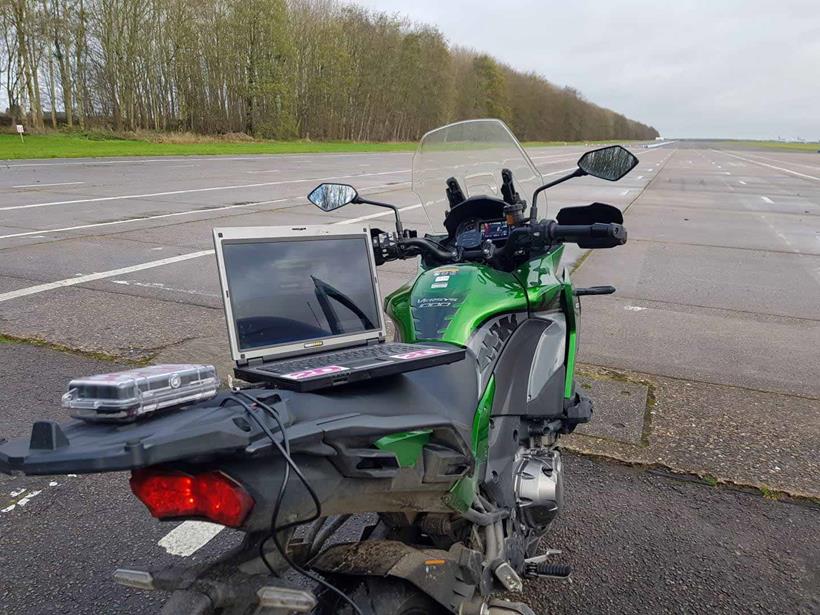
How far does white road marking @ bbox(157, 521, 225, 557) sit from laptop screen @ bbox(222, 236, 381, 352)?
1.33m

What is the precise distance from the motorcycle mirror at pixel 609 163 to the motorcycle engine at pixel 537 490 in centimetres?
115

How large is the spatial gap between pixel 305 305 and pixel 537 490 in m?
1.09

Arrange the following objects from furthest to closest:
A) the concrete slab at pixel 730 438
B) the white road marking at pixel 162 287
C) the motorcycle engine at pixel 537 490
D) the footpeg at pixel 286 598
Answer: the white road marking at pixel 162 287, the concrete slab at pixel 730 438, the motorcycle engine at pixel 537 490, the footpeg at pixel 286 598

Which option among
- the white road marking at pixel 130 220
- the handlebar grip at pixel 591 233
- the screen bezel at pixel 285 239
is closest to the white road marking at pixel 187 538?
the screen bezel at pixel 285 239

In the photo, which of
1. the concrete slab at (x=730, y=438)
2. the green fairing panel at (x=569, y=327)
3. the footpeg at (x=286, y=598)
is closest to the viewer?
the footpeg at (x=286, y=598)

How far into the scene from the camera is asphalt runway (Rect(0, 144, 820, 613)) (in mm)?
2889

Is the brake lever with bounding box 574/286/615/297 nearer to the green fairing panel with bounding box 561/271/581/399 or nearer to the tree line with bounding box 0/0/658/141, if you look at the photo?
the green fairing panel with bounding box 561/271/581/399

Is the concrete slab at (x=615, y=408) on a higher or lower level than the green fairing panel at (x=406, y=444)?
lower

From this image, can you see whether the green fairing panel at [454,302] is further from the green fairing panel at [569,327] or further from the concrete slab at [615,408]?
the concrete slab at [615,408]

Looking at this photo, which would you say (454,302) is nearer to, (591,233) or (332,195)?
(591,233)

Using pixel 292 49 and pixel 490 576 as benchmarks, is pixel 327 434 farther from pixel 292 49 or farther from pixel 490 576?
pixel 292 49

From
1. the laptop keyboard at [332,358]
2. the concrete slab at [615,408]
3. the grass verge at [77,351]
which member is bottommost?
the concrete slab at [615,408]

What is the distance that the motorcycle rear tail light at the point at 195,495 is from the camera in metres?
1.36

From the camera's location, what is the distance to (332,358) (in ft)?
6.21
